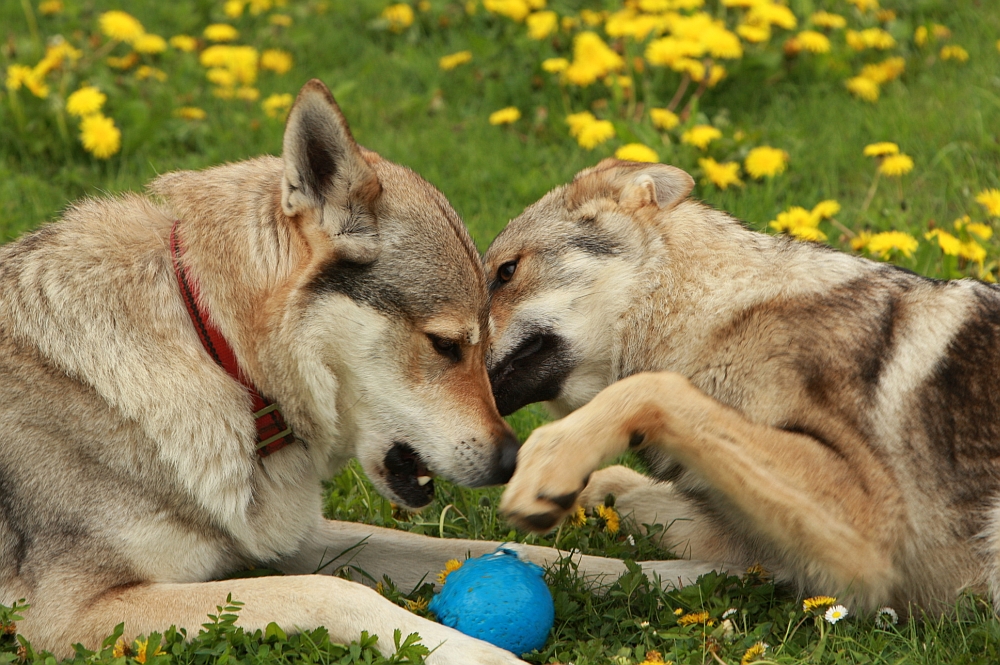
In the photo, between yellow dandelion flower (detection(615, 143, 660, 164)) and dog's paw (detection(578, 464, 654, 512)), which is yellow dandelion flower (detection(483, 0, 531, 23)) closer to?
yellow dandelion flower (detection(615, 143, 660, 164))

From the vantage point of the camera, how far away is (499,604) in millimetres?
3188

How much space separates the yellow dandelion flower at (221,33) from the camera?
7723 mm

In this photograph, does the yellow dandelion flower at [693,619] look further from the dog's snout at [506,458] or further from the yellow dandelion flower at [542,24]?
the yellow dandelion flower at [542,24]

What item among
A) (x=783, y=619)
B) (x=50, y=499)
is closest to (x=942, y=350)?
(x=783, y=619)

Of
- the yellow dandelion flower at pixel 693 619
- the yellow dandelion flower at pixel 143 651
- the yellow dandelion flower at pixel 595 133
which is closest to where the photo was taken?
the yellow dandelion flower at pixel 143 651

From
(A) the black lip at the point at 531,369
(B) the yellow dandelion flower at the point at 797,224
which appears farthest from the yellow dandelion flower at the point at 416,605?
(B) the yellow dandelion flower at the point at 797,224

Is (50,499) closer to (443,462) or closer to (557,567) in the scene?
(443,462)

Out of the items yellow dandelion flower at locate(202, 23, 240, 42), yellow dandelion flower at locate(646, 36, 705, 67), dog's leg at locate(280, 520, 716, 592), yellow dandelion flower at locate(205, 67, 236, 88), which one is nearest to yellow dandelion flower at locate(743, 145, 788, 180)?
yellow dandelion flower at locate(646, 36, 705, 67)

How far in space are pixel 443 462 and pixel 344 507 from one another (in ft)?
3.54

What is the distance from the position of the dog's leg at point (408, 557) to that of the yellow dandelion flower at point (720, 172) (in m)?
2.78

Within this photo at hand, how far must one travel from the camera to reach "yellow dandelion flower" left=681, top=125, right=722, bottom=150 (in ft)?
20.0

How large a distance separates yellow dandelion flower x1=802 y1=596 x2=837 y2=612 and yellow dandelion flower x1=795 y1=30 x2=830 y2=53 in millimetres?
4713

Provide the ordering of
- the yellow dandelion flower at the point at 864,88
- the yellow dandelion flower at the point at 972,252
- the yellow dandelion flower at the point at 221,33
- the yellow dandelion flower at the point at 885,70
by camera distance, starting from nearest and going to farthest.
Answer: the yellow dandelion flower at the point at 972,252
the yellow dandelion flower at the point at 864,88
the yellow dandelion flower at the point at 885,70
the yellow dandelion flower at the point at 221,33

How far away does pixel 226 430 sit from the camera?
10.9 ft
